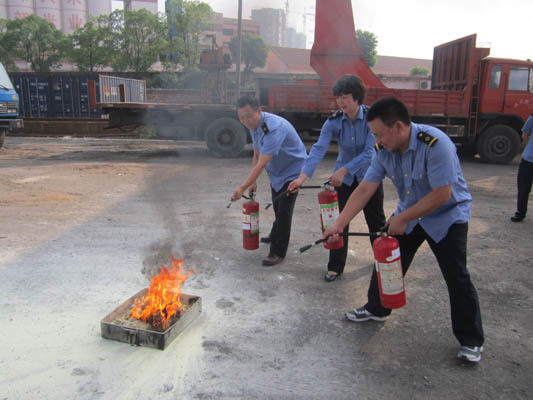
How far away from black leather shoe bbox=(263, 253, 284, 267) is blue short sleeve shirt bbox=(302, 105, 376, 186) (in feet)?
3.37

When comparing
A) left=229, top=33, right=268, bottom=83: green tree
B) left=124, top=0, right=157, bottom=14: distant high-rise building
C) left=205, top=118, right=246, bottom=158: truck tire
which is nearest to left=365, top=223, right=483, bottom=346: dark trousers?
left=205, top=118, right=246, bottom=158: truck tire

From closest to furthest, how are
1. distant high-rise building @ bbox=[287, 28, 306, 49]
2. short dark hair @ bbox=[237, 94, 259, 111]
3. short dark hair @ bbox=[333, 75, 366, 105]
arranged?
short dark hair @ bbox=[333, 75, 366, 105] < short dark hair @ bbox=[237, 94, 259, 111] < distant high-rise building @ bbox=[287, 28, 306, 49]

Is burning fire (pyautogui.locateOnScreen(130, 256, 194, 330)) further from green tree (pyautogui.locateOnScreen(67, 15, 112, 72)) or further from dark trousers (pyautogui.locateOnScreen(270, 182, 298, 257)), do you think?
green tree (pyautogui.locateOnScreen(67, 15, 112, 72))

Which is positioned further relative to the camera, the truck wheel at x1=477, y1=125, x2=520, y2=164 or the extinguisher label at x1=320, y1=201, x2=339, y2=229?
the truck wheel at x1=477, y1=125, x2=520, y2=164

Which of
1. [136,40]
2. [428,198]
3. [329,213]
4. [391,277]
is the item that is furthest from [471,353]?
[136,40]

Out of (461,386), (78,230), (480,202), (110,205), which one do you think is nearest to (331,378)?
(461,386)

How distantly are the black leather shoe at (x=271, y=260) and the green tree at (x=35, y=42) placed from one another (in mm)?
34373

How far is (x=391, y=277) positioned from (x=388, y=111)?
1.06m

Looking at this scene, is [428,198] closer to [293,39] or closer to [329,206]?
[329,206]

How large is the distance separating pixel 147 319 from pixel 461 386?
2060 mm

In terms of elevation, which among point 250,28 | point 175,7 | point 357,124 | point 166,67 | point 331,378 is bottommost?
point 331,378

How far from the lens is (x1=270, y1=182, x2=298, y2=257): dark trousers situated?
4.27 metres

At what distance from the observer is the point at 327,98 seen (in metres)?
11.5

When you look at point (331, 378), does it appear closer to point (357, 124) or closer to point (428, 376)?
point (428, 376)
